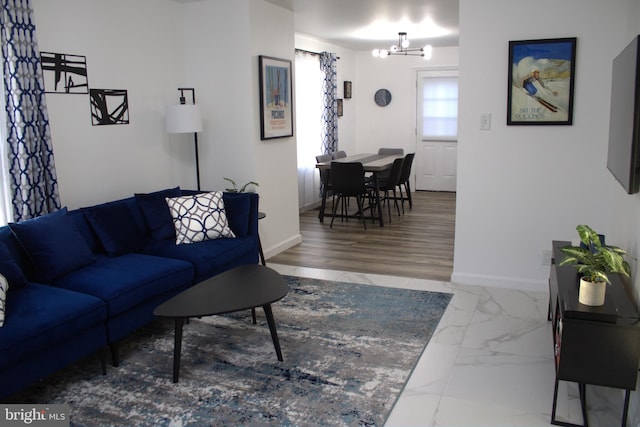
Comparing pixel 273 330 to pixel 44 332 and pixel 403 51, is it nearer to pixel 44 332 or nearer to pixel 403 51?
pixel 44 332

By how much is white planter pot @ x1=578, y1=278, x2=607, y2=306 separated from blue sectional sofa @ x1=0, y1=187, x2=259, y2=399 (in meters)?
2.34

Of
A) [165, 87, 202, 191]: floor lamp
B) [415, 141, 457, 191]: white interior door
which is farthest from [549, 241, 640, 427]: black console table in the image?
[415, 141, 457, 191]: white interior door

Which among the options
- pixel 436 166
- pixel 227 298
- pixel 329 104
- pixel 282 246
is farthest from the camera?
pixel 436 166

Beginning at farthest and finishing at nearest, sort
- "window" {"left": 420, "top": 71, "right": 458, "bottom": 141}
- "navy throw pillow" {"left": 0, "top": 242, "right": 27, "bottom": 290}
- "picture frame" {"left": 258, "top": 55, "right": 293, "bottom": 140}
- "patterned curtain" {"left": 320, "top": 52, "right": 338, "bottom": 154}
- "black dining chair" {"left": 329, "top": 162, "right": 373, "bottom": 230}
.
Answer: "window" {"left": 420, "top": 71, "right": 458, "bottom": 141}
"patterned curtain" {"left": 320, "top": 52, "right": 338, "bottom": 154}
"black dining chair" {"left": 329, "top": 162, "right": 373, "bottom": 230}
"picture frame" {"left": 258, "top": 55, "right": 293, "bottom": 140}
"navy throw pillow" {"left": 0, "top": 242, "right": 27, "bottom": 290}

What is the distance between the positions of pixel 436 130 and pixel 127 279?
273 inches

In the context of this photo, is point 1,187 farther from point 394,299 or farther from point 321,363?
point 394,299


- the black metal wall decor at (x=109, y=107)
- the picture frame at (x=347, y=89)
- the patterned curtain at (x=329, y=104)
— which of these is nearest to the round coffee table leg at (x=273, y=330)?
the black metal wall decor at (x=109, y=107)

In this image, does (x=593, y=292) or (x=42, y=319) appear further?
(x=42, y=319)

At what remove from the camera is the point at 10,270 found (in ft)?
9.62

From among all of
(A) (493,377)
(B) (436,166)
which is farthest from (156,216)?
(B) (436,166)

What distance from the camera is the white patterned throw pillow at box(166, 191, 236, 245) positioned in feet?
13.1

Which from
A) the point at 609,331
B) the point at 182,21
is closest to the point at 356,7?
the point at 182,21

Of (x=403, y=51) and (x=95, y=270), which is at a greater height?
(x=403, y=51)

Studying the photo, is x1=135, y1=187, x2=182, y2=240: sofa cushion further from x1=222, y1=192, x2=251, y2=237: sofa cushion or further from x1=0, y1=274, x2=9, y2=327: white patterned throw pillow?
x1=0, y1=274, x2=9, y2=327: white patterned throw pillow
